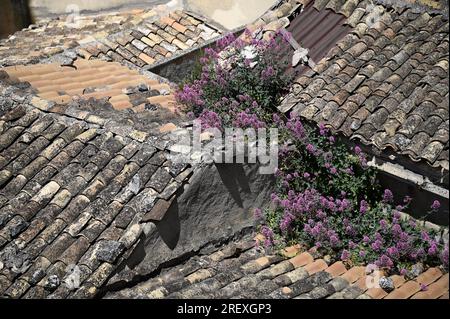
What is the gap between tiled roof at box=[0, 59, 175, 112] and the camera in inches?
340

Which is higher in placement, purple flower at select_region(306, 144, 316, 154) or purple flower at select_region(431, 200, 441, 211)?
purple flower at select_region(306, 144, 316, 154)

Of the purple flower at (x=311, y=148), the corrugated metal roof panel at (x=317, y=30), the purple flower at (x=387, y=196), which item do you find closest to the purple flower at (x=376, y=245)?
the purple flower at (x=387, y=196)

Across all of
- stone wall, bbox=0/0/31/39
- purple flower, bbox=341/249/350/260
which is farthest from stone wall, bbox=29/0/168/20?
purple flower, bbox=341/249/350/260

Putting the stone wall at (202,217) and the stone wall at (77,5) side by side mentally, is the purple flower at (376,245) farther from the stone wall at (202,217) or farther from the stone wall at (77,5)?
the stone wall at (77,5)

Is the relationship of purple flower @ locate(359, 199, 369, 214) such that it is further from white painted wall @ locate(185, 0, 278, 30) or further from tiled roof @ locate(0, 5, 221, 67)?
white painted wall @ locate(185, 0, 278, 30)

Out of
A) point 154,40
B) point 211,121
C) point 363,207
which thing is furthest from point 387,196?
point 154,40

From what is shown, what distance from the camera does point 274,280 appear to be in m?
6.67

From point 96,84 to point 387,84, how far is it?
414cm

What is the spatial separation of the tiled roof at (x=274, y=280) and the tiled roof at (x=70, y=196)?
0.53 meters

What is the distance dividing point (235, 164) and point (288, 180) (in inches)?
33.3

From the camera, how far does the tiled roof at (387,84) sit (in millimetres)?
7020

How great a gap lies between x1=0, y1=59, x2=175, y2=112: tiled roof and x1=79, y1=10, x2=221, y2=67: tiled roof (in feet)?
2.19

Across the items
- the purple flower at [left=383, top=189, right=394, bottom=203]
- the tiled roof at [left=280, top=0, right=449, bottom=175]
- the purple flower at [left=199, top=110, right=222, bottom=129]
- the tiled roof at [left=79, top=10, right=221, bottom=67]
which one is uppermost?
the tiled roof at [left=280, top=0, right=449, bottom=175]
